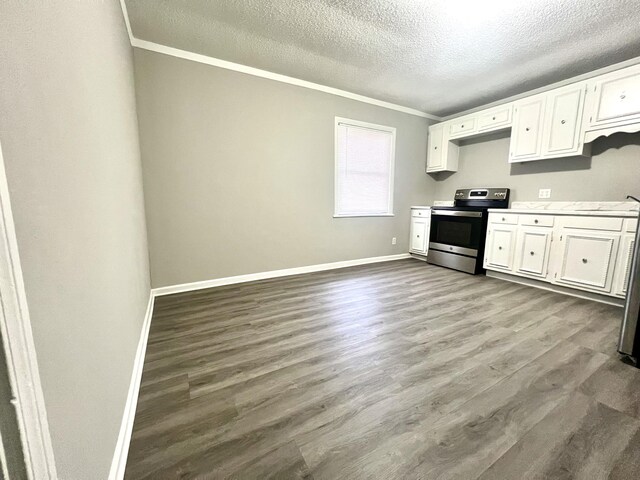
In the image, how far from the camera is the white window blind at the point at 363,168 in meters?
3.79

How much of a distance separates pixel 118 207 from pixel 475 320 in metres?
2.69

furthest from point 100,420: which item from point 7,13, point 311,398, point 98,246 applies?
point 7,13

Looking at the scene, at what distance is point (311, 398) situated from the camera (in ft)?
4.29

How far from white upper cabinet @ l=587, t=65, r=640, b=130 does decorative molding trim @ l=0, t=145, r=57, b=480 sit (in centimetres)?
423

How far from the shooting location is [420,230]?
4449 millimetres

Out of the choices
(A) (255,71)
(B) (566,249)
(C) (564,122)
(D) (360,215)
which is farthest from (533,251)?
(A) (255,71)

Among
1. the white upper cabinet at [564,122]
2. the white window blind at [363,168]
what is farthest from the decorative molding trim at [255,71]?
the white upper cabinet at [564,122]

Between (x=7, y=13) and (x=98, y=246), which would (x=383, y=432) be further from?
(x=7, y=13)

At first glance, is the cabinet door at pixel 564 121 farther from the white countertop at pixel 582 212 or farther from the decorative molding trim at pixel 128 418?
the decorative molding trim at pixel 128 418

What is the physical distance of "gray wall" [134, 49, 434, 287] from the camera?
2.64m

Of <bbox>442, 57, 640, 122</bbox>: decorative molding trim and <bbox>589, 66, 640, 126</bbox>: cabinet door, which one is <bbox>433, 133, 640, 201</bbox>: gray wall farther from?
<bbox>442, 57, 640, 122</bbox>: decorative molding trim

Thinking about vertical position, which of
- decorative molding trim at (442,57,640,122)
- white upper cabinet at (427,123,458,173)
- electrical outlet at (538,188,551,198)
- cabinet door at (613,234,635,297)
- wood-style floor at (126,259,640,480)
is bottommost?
wood-style floor at (126,259,640,480)

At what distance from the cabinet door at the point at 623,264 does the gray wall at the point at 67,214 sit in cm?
387

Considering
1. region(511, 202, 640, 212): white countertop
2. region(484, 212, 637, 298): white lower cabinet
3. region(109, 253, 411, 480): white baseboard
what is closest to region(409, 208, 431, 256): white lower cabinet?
region(109, 253, 411, 480): white baseboard
